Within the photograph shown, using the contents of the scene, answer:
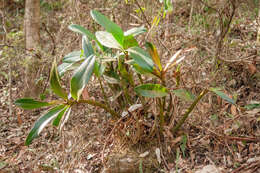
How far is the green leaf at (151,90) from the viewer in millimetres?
1512

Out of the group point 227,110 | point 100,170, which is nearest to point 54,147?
point 100,170

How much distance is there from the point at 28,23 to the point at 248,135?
260 cm

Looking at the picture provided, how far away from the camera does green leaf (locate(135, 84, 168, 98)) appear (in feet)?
4.96

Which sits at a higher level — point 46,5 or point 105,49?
point 46,5

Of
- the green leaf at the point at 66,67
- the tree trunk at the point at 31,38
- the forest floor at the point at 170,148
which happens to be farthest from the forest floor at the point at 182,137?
the green leaf at the point at 66,67

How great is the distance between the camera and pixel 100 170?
1.95 metres

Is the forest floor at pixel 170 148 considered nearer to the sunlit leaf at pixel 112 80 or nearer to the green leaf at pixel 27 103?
the sunlit leaf at pixel 112 80

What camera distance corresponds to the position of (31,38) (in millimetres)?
3199

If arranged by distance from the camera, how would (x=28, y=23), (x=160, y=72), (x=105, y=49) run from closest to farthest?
1. (x=160, y=72)
2. (x=105, y=49)
3. (x=28, y=23)

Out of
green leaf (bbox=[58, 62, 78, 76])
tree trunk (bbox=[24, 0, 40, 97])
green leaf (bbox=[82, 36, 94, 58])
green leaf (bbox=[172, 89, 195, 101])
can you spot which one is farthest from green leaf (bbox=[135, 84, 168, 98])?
tree trunk (bbox=[24, 0, 40, 97])

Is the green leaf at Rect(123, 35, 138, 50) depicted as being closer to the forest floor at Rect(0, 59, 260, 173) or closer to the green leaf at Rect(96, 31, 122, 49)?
the green leaf at Rect(96, 31, 122, 49)

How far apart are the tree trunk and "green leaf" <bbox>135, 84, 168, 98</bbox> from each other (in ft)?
5.65

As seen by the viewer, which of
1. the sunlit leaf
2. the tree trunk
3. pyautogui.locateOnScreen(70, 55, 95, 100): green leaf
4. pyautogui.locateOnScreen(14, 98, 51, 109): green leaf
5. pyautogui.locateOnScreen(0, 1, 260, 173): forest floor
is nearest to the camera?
pyautogui.locateOnScreen(70, 55, 95, 100): green leaf

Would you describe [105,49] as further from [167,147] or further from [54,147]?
[54,147]
